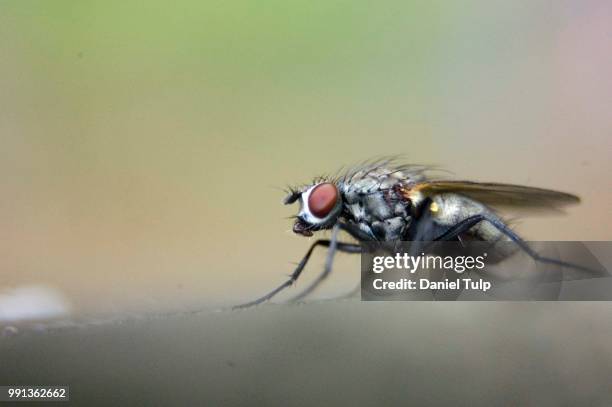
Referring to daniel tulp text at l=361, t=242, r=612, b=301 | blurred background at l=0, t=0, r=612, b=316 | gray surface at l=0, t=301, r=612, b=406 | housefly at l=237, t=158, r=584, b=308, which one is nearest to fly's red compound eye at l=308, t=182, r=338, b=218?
housefly at l=237, t=158, r=584, b=308

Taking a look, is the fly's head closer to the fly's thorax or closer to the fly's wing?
the fly's thorax

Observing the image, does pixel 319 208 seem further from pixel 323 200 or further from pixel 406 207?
pixel 406 207

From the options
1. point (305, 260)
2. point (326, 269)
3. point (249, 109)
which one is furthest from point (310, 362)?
point (249, 109)

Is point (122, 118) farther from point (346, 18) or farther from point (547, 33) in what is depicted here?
point (547, 33)

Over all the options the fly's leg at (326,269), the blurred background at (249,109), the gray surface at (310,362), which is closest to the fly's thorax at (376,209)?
the fly's leg at (326,269)

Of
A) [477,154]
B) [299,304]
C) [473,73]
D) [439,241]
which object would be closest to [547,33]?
[473,73]
